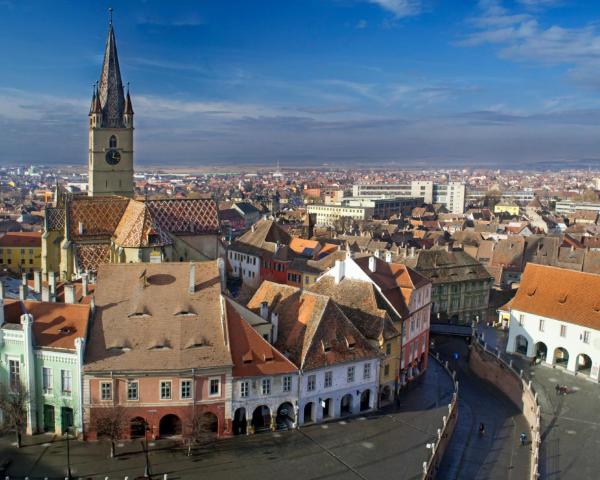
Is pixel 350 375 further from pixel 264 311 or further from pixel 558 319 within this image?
pixel 558 319

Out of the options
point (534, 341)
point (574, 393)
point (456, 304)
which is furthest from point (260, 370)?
point (456, 304)

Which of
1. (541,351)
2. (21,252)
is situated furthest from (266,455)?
(21,252)

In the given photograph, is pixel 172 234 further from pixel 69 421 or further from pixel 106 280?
pixel 69 421

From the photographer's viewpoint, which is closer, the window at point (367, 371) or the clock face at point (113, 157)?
the window at point (367, 371)

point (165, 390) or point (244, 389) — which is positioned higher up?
point (165, 390)

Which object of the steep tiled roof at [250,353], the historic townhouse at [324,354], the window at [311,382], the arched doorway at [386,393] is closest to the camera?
the steep tiled roof at [250,353]

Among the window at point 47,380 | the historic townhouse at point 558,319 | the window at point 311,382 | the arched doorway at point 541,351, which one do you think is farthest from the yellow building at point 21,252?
the arched doorway at point 541,351

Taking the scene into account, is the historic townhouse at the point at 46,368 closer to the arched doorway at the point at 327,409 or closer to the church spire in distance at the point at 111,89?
the arched doorway at the point at 327,409

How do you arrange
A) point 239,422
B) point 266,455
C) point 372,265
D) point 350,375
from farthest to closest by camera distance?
point 372,265
point 350,375
point 239,422
point 266,455
